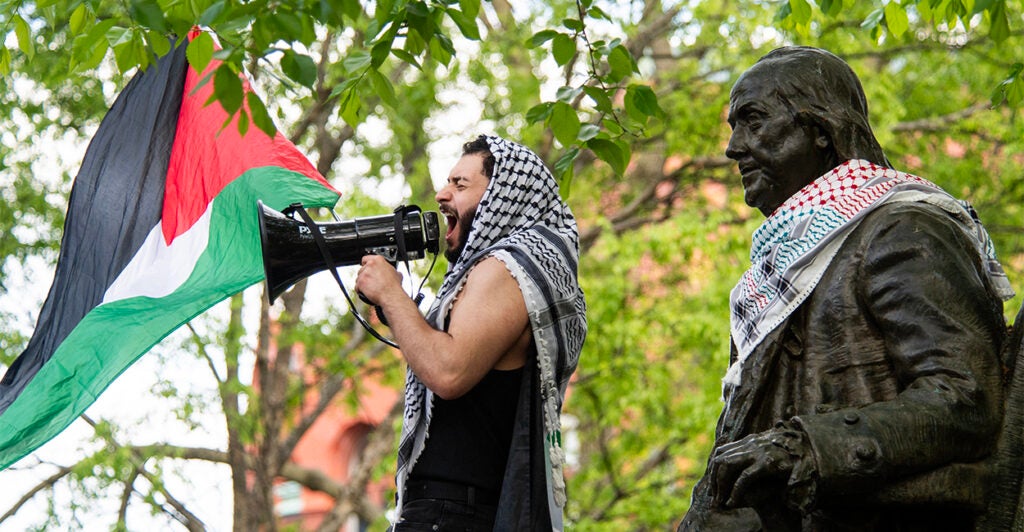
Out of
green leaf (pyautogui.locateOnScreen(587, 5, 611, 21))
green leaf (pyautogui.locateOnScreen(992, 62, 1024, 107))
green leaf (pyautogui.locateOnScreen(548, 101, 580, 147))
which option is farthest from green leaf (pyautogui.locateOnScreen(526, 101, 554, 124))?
green leaf (pyautogui.locateOnScreen(992, 62, 1024, 107))

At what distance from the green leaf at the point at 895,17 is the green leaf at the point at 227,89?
2530 mm

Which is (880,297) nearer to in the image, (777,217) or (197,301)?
(777,217)

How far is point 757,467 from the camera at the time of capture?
244cm

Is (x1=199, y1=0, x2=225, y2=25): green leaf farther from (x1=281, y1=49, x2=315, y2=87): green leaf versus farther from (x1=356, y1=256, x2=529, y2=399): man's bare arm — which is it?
(x1=356, y1=256, x2=529, y2=399): man's bare arm

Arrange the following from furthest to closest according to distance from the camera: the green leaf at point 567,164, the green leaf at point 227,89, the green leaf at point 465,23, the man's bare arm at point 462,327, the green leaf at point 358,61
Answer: the green leaf at point 567,164 < the green leaf at point 465,23 < the green leaf at point 358,61 < the man's bare arm at point 462,327 < the green leaf at point 227,89

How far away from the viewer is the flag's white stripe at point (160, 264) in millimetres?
5023

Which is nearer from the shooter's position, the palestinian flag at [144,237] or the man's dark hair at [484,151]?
the man's dark hair at [484,151]

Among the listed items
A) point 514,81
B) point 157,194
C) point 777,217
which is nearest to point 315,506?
point 514,81

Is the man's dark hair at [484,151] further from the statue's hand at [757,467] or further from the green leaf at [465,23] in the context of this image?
the statue's hand at [757,467]

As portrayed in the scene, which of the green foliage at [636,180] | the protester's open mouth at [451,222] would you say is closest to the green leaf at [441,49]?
the protester's open mouth at [451,222]

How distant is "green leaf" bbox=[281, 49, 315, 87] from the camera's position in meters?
3.57

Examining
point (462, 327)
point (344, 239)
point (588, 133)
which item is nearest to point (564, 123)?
point (588, 133)

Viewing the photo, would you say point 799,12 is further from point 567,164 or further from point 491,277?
point 491,277

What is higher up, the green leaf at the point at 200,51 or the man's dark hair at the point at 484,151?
the green leaf at the point at 200,51
